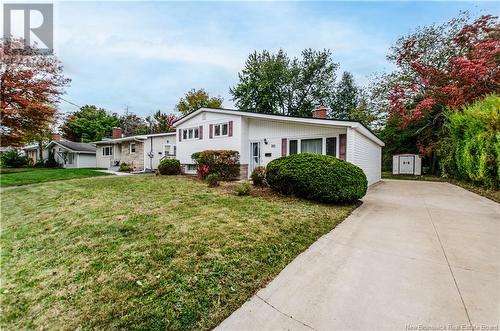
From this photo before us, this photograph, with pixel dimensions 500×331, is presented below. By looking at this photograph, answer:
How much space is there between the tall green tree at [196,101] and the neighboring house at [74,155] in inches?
471

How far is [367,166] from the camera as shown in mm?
12555

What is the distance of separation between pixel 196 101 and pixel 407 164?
81.9ft

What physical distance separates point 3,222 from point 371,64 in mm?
27946

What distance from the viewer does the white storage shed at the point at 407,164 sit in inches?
810

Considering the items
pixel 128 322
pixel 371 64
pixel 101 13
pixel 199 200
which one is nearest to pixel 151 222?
pixel 199 200

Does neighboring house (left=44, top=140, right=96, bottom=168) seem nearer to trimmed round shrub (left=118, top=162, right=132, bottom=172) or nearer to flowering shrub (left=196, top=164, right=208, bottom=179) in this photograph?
trimmed round shrub (left=118, top=162, right=132, bottom=172)

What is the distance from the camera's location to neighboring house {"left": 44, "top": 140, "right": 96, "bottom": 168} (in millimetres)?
25672

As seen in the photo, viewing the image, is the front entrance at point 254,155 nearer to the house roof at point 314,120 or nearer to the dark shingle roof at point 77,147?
the house roof at point 314,120

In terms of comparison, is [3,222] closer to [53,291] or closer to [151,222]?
[151,222]

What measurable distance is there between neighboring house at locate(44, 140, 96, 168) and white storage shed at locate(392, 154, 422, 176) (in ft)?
101

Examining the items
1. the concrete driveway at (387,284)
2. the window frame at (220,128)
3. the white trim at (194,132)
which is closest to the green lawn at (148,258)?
the concrete driveway at (387,284)

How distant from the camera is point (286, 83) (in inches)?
1158

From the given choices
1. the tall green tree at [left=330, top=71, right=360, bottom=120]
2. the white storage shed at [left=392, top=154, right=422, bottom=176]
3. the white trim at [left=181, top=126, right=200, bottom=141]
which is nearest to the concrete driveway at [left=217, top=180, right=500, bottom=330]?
the white trim at [left=181, top=126, right=200, bottom=141]

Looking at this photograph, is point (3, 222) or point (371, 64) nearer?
point (3, 222)
